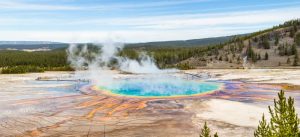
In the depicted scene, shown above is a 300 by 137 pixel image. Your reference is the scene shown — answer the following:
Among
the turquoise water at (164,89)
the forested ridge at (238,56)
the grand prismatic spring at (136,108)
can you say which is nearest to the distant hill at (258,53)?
the forested ridge at (238,56)

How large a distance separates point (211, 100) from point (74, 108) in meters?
11.8

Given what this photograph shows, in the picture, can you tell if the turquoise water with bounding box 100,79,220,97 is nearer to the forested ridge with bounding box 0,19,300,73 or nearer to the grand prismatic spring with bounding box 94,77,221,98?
the grand prismatic spring with bounding box 94,77,221,98

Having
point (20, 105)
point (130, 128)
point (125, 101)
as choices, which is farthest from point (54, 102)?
point (130, 128)

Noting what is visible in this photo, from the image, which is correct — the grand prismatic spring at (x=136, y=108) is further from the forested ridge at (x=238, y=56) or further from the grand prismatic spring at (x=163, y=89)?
the forested ridge at (x=238, y=56)

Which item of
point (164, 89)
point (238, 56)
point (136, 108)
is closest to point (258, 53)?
point (238, 56)

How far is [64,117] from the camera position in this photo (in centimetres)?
2539

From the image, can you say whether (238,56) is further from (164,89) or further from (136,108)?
(136,108)

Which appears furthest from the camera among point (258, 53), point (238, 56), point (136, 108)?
point (238, 56)

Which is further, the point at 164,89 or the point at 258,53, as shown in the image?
the point at 258,53

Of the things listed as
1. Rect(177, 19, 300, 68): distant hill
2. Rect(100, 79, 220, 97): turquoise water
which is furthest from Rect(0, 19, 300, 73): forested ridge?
Rect(100, 79, 220, 97): turquoise water

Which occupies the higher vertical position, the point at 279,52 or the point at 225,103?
the point at 279,52

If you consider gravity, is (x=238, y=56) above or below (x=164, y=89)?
above

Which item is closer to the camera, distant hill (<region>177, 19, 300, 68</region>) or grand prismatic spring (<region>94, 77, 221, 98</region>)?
grand prismatic spring (<region>94, 77, 221, 98</region>)

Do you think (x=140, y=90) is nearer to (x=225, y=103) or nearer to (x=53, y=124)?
(x=225, y=103)
